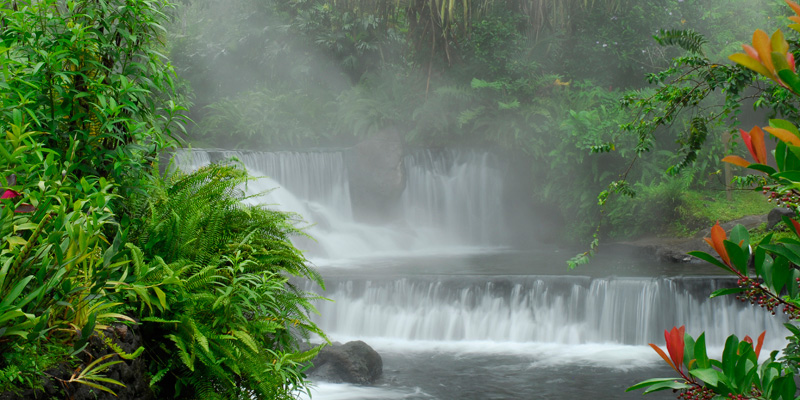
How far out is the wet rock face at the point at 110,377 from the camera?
2201 millimetres

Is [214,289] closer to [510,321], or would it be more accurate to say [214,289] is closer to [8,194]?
[8,194]

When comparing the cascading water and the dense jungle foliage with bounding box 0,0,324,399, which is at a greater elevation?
the dense jungle foliage with bounding box 0,0,324,399

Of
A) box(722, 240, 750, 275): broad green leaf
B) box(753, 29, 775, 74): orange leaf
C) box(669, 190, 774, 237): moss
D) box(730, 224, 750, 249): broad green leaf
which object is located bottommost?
box(722, 240, 750, 275): broad green leaf

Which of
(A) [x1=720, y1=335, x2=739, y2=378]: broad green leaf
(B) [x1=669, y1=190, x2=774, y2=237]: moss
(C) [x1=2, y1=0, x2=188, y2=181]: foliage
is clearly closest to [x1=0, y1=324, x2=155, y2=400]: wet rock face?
(C) [x1=2, y1=0, x2=188, y2=181]: foliage

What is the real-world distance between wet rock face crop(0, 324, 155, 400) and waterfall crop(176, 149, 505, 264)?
13419mm

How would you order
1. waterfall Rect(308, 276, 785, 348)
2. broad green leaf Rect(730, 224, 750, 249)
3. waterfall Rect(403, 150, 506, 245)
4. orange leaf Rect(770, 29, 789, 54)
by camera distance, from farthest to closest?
1. waterfall Rect(403, 150, 506, 245)
2. waterfall Rect(308, 276, 785, 348)
3. broad green leaf Rect(730, 224, 750, 249)
4. orange leaf Rect(770, 29, 789, 54)

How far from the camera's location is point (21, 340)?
7.21 feet

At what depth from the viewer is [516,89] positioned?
1789 centimetres

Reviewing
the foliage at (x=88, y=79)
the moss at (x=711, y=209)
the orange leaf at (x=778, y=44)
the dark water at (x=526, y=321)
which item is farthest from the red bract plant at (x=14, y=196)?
the moss at (x=711, y=209)

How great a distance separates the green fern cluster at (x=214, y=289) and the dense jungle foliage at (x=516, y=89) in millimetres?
11738

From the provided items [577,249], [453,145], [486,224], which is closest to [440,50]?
[453,145]

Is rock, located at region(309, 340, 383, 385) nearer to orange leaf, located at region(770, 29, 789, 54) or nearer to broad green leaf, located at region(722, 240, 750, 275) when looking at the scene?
broad green leaf, located at region(722, 240, 750, 275)

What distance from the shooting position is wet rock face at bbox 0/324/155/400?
7.22 ft

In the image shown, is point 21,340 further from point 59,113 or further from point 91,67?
point 91,67
